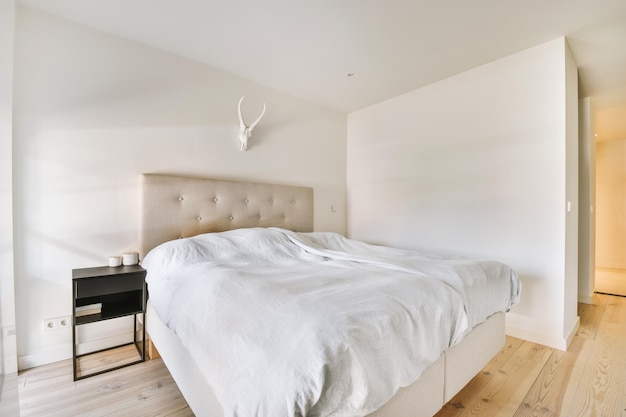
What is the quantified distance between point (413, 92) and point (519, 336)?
2536mm

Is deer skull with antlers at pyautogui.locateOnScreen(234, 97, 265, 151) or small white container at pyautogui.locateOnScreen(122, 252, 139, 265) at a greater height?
deer skull with antlers at pyautogui.locateOnScreen(234, 97, 265, 151)

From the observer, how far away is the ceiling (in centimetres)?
184

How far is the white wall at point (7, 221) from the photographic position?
1.60 meters

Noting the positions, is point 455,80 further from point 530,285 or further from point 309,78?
point 530,285

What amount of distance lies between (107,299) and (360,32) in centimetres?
269

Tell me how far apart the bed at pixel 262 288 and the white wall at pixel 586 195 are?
87.6 inches

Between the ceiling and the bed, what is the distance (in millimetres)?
1105

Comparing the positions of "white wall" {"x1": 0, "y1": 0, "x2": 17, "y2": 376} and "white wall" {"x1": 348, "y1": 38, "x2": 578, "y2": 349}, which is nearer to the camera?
"white wall" {"x1": 0, "y1": 0, "x2": 17, "y2": 376}

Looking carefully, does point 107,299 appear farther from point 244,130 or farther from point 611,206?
point 611,206

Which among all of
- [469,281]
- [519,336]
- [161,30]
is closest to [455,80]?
[469,281]

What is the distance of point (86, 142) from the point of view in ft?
6.70

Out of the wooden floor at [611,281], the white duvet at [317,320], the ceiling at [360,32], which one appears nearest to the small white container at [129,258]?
the white duvet at [317,320]

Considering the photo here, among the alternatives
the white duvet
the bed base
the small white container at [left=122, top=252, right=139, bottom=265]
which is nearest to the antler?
the white duvet

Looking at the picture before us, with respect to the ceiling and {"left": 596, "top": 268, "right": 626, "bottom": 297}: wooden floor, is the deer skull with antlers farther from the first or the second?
{"left": 596, "top": 268, "right": 626, "bottom": 297}: wooden floor
